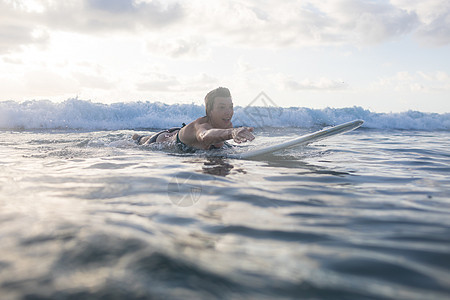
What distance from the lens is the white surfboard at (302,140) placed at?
4.73 meters

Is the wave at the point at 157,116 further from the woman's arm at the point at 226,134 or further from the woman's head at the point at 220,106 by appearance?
the woman's arm at the point at 226,134

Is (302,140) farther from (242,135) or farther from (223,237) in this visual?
(223,237)

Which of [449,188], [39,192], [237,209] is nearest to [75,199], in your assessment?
[39,192]

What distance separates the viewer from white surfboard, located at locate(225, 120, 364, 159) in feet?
15.5

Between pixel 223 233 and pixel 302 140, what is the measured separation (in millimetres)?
3132

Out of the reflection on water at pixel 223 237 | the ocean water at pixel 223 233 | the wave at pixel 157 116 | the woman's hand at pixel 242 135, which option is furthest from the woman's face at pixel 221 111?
the wave at pixel 157 116

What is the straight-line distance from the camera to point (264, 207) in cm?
239

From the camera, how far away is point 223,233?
1850mm

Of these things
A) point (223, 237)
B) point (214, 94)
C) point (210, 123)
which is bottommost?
point (223, 237)

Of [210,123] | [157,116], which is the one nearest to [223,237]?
[210,123]

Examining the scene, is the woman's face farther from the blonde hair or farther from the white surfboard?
the white surfboard

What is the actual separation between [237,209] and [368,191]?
4.12ft

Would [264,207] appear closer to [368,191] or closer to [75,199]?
[368,191]

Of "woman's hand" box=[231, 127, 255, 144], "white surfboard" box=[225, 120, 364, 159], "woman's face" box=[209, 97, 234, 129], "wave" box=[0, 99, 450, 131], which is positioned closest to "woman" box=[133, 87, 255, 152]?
"woman's face" box=[209, 97, 234, 129]
